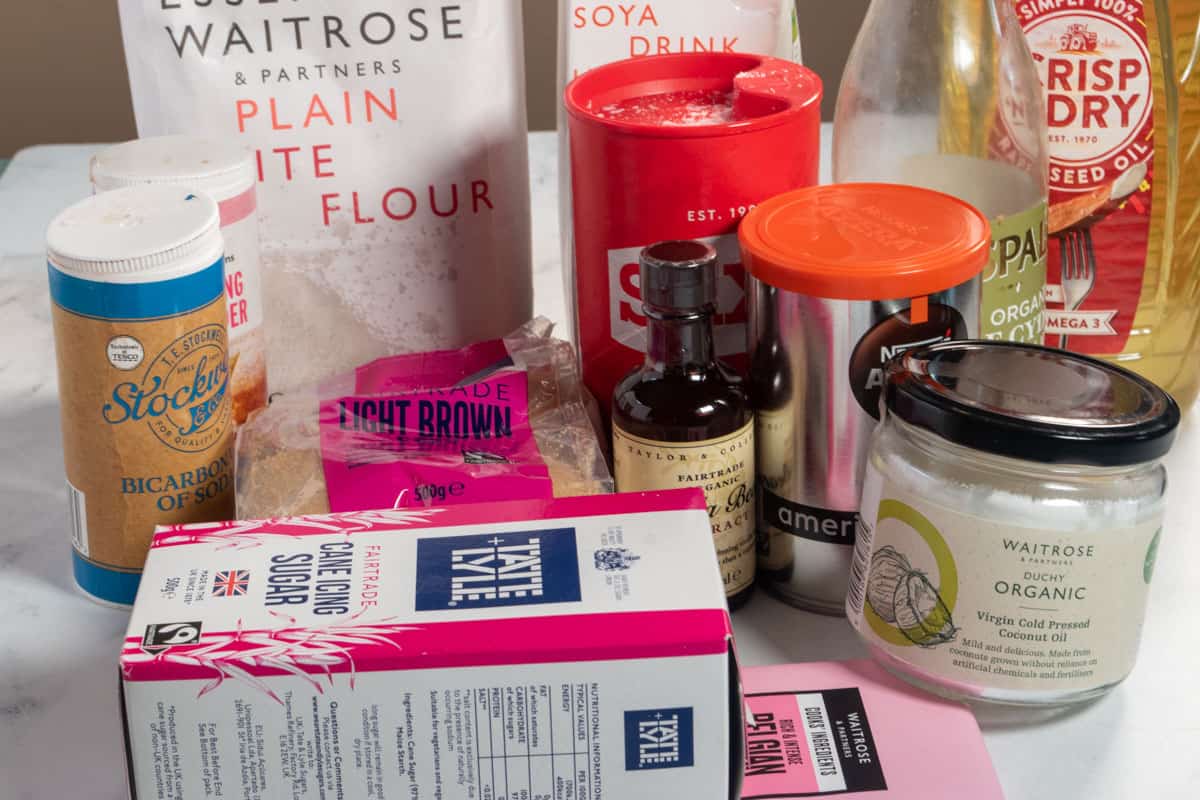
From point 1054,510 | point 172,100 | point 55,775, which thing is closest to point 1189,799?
point 1054,510

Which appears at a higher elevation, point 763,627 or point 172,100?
point 172,100

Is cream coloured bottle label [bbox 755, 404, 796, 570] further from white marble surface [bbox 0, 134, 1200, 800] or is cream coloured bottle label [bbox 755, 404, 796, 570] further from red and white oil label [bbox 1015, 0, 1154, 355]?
red and white oil label [bbox 1015, 0, 1154, 355]

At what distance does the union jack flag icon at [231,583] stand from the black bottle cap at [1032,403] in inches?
10.0

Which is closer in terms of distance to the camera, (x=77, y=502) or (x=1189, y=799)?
(x=1189, y=799)

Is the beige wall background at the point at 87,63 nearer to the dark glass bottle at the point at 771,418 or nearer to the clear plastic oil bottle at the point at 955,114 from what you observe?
the clear plastic oil bottle at the point at 955,114

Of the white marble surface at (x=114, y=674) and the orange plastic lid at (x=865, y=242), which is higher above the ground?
the orange plastic lid at (x=865, y=242)

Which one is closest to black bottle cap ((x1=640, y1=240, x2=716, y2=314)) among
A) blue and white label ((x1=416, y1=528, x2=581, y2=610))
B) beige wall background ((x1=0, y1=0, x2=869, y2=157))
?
blue and white label ((x1=416, y1=528, x2=581, y2=610))

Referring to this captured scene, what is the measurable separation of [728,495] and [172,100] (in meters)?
0.35

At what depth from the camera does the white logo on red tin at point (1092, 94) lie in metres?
0.67

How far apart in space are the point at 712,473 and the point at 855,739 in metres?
0.12

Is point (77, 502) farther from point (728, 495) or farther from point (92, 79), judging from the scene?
point (92, 79)

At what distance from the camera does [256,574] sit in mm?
498

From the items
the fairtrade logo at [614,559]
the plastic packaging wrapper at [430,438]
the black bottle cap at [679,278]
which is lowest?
the plastic packaging wrapper at [430,438]

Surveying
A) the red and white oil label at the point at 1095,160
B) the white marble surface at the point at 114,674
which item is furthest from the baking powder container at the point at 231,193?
the red and white oil label at the point at 1095,160
